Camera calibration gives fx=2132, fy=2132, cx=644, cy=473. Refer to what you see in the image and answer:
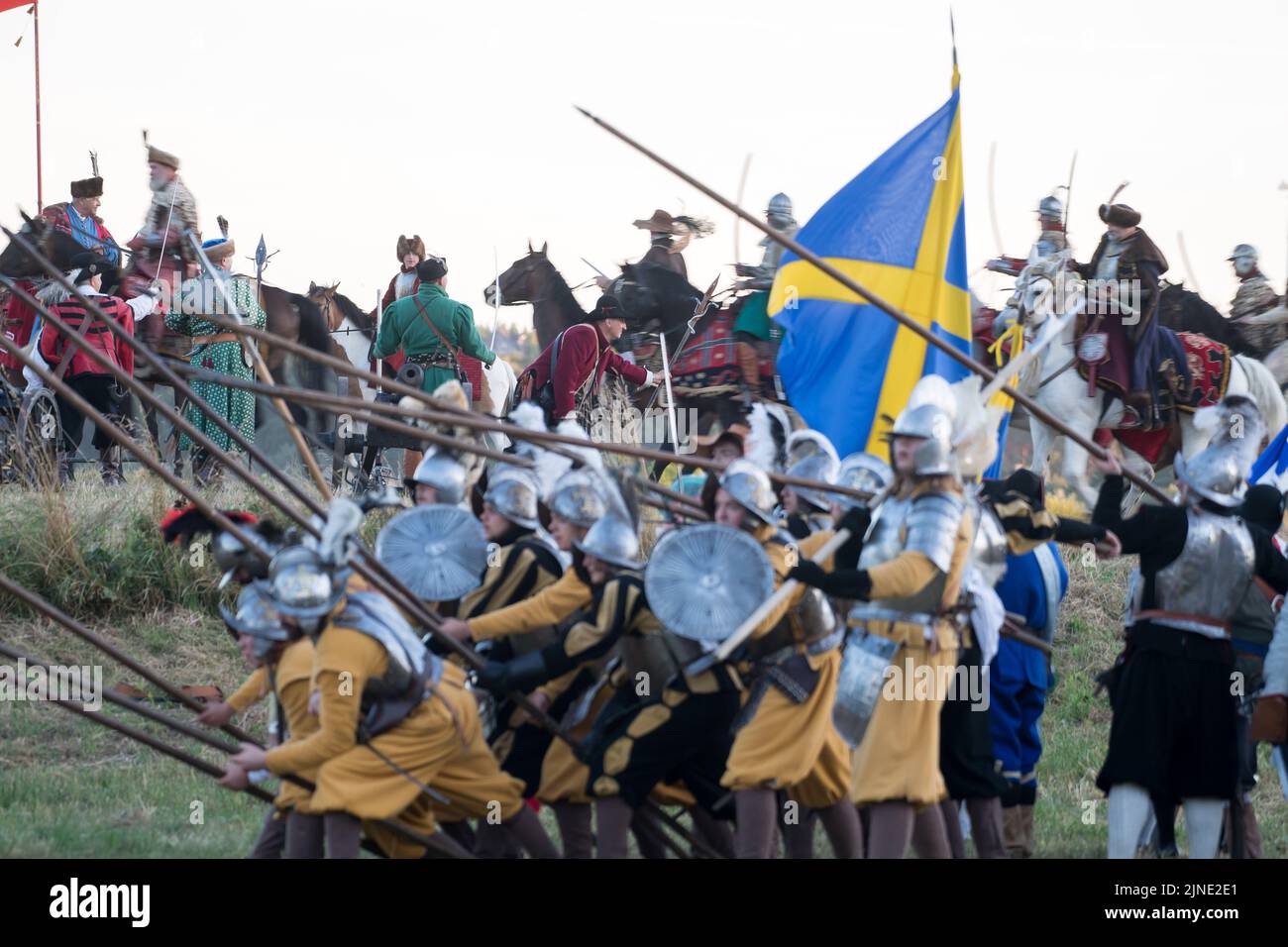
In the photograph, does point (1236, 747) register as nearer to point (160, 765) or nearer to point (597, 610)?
point (597, 610)

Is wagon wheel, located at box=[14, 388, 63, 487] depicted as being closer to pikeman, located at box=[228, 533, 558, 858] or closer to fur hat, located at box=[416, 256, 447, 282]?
fur hat, located at box=[416, 256, 447, 282]

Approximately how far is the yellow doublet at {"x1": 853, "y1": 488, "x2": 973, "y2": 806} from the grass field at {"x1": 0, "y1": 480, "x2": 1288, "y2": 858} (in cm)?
185

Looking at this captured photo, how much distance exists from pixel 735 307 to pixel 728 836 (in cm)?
671

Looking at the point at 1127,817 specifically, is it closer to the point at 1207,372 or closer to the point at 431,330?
the point at 1207,372

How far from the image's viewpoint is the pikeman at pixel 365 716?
6371 millimetres

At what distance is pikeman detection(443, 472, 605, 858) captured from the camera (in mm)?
7176

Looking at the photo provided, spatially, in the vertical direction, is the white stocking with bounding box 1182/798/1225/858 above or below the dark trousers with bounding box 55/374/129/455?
below

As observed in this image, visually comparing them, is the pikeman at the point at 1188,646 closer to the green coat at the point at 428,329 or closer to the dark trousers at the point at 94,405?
the green coat at the point at 428,329

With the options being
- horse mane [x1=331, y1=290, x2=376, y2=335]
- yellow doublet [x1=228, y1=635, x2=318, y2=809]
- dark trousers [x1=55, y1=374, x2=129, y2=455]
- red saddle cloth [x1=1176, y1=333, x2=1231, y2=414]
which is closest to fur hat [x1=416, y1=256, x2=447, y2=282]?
dark trousers [x1=55, y1=374, x2=129, y2=455]

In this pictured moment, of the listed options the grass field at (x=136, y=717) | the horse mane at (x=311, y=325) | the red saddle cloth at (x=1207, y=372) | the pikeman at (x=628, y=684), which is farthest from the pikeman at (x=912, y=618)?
the horse mane at (x=311, y=325)

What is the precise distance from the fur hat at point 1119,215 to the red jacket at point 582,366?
3.27 meters

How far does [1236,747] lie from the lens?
304 inches

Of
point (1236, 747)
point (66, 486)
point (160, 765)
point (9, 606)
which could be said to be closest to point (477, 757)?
point (1236, 747)
